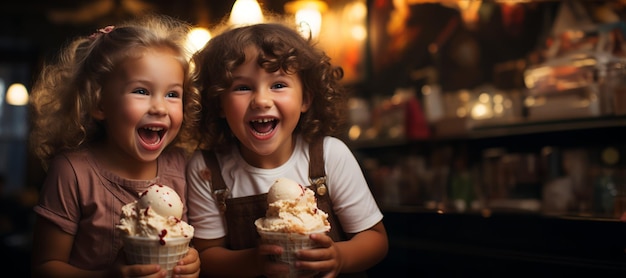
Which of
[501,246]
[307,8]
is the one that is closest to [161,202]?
[501,246]

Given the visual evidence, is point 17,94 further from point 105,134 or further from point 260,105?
point 260,105

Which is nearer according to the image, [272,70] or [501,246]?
[272,70]

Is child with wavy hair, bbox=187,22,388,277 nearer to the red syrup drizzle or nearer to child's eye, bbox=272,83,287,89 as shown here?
child's eye, bbox=272,83,287,89

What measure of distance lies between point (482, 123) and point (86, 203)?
3.23 meters

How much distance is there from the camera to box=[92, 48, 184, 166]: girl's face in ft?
5.56

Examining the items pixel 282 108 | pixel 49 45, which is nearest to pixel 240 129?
pixel 282 108

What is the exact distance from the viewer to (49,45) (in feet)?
32.1

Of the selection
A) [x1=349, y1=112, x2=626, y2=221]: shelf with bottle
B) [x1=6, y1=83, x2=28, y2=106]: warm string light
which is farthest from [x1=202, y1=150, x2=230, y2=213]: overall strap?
[x1=6, y1=83, x2=28, y2=106]: warm string light

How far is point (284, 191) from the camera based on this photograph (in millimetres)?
1661

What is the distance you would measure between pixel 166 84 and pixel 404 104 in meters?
Answer: 3.68

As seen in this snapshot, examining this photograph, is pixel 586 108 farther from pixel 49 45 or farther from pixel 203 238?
pixel 49 45

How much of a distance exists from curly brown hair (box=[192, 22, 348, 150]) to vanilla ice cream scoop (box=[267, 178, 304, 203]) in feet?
1.16

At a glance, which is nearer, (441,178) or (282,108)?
(282,108)

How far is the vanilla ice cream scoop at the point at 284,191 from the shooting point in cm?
166
